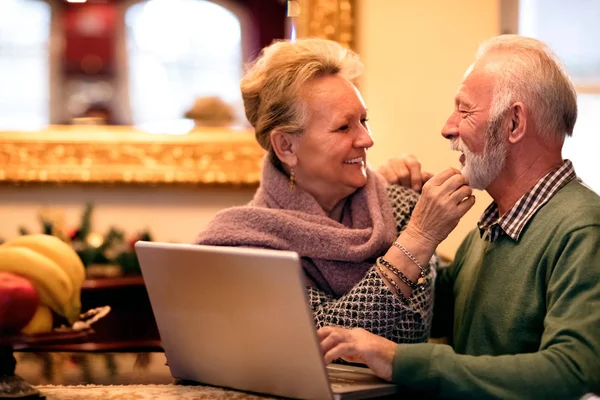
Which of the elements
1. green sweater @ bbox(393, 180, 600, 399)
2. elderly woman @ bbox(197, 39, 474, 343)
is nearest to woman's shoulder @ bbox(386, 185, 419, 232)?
elderly woman @ bbox(197, 39, 474, 343)

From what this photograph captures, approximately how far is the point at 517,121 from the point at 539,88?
0.07 metres

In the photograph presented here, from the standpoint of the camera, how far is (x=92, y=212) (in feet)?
10.5

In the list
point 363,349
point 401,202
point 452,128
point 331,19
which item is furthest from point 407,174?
point 331,19

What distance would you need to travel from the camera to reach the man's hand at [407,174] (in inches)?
82.9

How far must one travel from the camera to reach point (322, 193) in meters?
1.98

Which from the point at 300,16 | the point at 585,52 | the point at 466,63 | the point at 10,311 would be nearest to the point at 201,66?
the point at 300,16

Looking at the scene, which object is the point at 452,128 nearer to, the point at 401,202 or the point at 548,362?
the point at 401,202

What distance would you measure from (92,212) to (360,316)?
176 centimetres

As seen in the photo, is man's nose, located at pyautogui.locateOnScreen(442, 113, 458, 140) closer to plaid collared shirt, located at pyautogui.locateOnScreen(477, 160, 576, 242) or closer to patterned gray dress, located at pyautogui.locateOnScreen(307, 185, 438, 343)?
plaid collared shirt, located at pyautogui.locateOnScreen(477, 160, 576, 242)

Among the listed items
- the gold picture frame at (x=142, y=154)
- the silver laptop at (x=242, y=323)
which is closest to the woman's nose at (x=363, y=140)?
the silver laptop at (x=242, y=323)

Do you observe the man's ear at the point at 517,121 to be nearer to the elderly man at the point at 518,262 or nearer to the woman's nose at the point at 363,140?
the elderly man at the point at 518,262

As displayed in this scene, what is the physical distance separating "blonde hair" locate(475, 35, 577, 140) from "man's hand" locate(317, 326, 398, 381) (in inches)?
20.7

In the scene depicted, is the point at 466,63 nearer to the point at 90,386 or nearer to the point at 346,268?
the point at 346,268

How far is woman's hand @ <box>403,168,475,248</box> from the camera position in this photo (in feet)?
5.47
